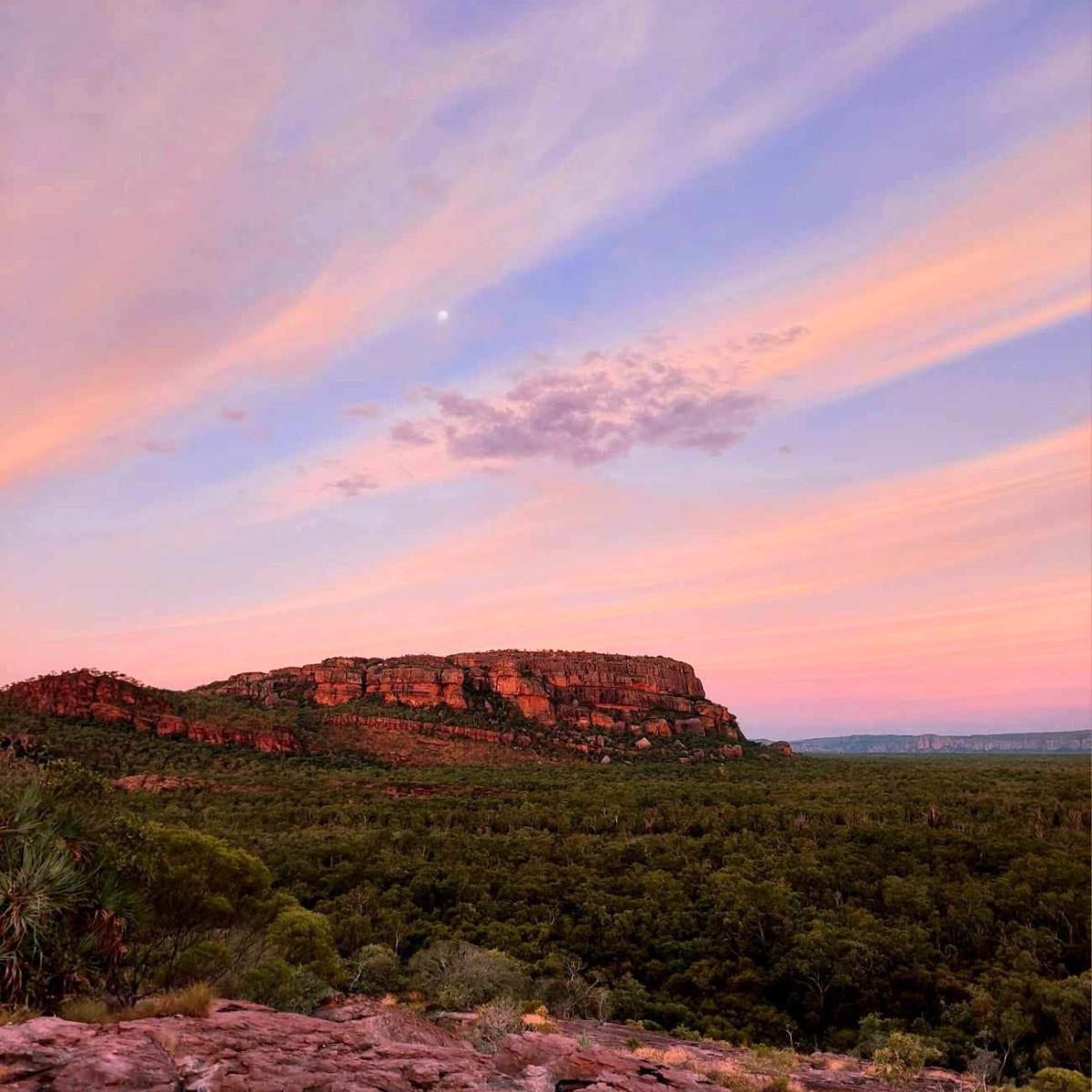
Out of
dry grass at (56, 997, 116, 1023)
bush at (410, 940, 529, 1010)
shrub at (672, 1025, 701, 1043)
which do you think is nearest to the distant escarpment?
bush at (410, 940, 529, 1010)

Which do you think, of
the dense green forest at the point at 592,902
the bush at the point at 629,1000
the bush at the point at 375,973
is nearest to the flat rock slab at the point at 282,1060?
the dense green forest at the point at 592,902

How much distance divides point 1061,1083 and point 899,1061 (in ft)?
30.5

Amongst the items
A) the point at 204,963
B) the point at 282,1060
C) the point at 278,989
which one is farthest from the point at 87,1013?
the point at 204,963

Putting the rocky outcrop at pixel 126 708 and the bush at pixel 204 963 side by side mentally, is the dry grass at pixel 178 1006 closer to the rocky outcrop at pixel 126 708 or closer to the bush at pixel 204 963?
the bush at pixel 204 963

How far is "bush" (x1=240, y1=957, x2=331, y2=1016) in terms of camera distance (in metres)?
17.3

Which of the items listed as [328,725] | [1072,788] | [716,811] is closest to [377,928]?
[716,811]

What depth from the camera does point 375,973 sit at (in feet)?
93.7

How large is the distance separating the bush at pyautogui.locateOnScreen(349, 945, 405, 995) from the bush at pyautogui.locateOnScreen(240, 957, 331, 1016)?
7876 millimetres

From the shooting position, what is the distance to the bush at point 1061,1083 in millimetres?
23000

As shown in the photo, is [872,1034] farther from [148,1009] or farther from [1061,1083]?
[148,1009]

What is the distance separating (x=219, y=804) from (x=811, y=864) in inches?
2083

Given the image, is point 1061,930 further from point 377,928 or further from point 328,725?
point 328,725

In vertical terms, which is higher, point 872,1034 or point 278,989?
point 278,989

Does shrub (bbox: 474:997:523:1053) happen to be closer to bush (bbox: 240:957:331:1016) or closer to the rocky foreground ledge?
the rocky foreground ledge
